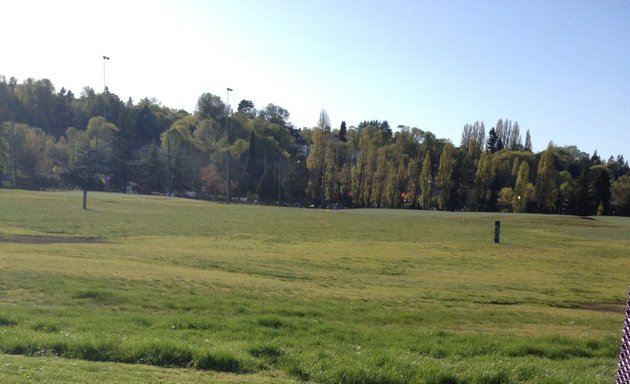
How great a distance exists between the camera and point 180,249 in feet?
95.6

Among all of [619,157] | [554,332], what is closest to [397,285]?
[554,332]

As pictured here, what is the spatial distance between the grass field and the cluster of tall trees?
81.0 metres

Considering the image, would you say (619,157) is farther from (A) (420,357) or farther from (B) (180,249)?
(A) (420,357)

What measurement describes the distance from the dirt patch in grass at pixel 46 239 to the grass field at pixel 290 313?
0.53 ft

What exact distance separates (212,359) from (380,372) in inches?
98.6

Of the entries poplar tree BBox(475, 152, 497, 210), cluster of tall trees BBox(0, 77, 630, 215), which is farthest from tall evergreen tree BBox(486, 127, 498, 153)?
poplar tree BBox(475, 152, 497, 210)

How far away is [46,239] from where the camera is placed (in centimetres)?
2934

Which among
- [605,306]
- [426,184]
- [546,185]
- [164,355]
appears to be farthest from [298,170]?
[164,355]

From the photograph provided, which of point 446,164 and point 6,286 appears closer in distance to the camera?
point 6,286

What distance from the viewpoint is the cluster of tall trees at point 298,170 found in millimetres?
110688

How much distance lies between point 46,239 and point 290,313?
20014 millimetres

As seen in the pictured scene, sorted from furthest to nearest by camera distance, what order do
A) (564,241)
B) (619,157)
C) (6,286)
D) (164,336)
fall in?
(619,157) < (564,241) < (6,286) < (164,336)

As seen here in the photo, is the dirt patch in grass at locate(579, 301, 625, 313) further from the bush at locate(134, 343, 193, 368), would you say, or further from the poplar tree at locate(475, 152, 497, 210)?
the poplar tree at locate(475, 152, 497, 210)

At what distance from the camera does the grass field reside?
29.0 feet
